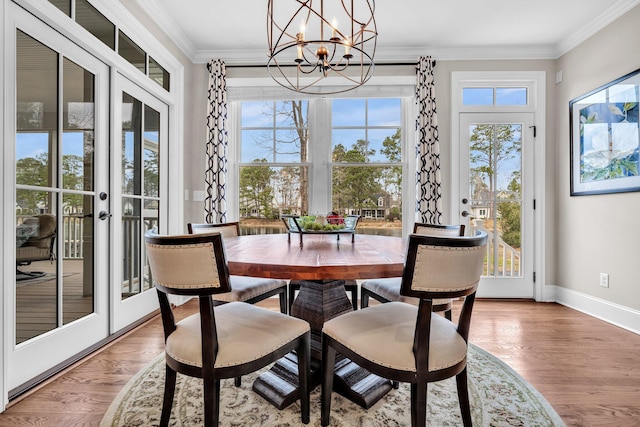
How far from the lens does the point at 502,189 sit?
348cm

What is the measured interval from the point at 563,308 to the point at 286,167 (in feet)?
10.3

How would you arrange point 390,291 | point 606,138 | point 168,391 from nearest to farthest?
point 168,391
point 390,291
point 606,138

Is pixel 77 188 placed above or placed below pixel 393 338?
above

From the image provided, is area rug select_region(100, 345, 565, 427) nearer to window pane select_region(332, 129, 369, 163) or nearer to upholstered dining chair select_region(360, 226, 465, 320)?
upholstered dining chair select_region(360, 226, 465, 320)

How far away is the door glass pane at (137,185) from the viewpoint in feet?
8.50

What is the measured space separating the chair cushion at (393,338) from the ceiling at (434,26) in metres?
2.55

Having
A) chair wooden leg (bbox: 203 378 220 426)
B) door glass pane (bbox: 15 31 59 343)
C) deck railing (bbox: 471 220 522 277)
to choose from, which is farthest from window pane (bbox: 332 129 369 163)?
chair wooden leg (bbox: 203 378 220 426)

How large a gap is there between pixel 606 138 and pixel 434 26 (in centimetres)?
179

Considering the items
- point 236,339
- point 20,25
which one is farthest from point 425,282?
point 20,25

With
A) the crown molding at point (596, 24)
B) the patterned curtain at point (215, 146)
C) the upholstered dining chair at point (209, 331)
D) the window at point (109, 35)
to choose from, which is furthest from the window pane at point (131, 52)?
the crown molding at point (596, 24)

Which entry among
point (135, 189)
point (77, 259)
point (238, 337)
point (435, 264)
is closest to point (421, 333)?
point (435, 264)

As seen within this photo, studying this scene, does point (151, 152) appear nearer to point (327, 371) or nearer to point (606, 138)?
point (327, 371)

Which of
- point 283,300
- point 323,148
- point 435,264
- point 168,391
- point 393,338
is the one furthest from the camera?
point 323,148

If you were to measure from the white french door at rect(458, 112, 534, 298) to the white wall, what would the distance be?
278 millimetres
